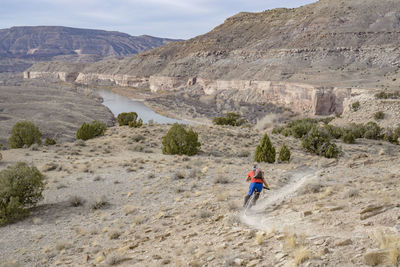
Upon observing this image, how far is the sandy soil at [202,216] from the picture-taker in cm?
564

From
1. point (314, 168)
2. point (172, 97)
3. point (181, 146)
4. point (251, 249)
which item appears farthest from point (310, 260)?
point (172, 97)

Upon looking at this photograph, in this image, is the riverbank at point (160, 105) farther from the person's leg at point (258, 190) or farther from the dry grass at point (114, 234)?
the dry grass at point (114, 234)

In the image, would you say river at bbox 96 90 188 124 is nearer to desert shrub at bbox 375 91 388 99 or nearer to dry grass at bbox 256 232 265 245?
desert shrub at bbox 375 91 388 99

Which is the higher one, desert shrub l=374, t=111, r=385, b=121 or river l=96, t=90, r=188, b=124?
desert shrub l=374, t=111, r=385, b=121

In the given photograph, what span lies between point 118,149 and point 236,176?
10448mm

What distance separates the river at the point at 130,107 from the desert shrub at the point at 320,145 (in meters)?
36.3

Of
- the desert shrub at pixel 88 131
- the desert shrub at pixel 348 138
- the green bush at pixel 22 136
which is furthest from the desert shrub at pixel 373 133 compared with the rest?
the green bush at pixel 22 136

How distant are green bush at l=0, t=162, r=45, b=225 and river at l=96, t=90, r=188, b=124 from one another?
1688 inches

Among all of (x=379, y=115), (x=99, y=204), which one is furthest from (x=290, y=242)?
(x=379, y=115)

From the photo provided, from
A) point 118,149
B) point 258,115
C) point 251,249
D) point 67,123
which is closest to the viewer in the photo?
point 251,249

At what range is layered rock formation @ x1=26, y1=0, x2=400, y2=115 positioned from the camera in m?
52.5

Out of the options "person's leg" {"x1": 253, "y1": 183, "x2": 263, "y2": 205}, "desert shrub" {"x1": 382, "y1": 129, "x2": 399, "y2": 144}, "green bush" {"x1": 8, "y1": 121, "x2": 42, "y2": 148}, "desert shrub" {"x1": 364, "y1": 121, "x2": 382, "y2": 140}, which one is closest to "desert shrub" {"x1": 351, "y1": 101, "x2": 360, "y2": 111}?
"desert shrub" {"x1": 364, "y1": 121, "x2": 382, "y2": 140}

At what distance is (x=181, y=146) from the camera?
63.9 feet

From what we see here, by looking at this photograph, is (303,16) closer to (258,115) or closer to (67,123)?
(258,115)
